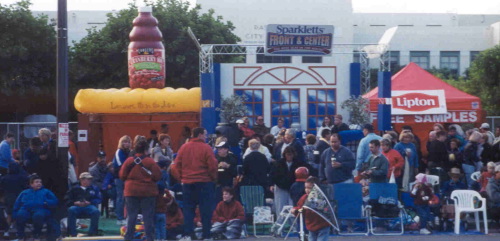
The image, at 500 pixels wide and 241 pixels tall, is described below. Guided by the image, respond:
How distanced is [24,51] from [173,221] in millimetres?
26804

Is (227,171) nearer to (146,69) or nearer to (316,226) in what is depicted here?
(316,226)

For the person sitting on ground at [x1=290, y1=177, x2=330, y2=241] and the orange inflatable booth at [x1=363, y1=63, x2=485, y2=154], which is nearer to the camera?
the person sitting on ground at [x1=290, y1=177, x2=330, y2=241]

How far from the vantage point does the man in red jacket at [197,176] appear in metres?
15.7

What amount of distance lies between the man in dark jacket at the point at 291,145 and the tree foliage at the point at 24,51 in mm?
24437

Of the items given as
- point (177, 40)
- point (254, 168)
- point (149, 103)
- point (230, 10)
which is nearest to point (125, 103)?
point (149, 103)

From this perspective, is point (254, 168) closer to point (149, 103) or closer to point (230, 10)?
point (149, 103)

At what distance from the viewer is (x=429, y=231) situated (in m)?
17.1

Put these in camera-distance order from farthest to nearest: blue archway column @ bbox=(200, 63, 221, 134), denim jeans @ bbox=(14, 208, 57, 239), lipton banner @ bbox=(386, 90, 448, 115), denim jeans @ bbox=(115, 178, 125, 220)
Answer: lipton banner @ bbox=(386, 90, 448, 115)
blue archway column @ bbox=(200, 63, 221, 134)
denim jeans @ bbox=(115, 178, 125, 220)
denim jeans @ bbox=(14, 208, 57, 239)

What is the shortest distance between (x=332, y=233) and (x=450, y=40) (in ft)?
171

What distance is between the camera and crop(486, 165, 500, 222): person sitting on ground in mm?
17578

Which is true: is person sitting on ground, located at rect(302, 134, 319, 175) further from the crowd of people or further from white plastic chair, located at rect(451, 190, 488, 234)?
white plastic chair, located at rect(451, 190, 488, 234)

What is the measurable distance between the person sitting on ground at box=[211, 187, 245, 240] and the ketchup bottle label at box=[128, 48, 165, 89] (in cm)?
1102

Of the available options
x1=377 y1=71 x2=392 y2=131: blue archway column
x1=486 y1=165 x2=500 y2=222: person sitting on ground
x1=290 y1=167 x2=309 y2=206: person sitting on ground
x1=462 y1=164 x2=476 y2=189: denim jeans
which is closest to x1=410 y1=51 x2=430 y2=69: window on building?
x1=377 y1=71 x2=392 y2=131: blue archway column

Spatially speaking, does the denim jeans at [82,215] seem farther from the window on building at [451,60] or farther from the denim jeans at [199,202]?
the window on building at [451,60]
